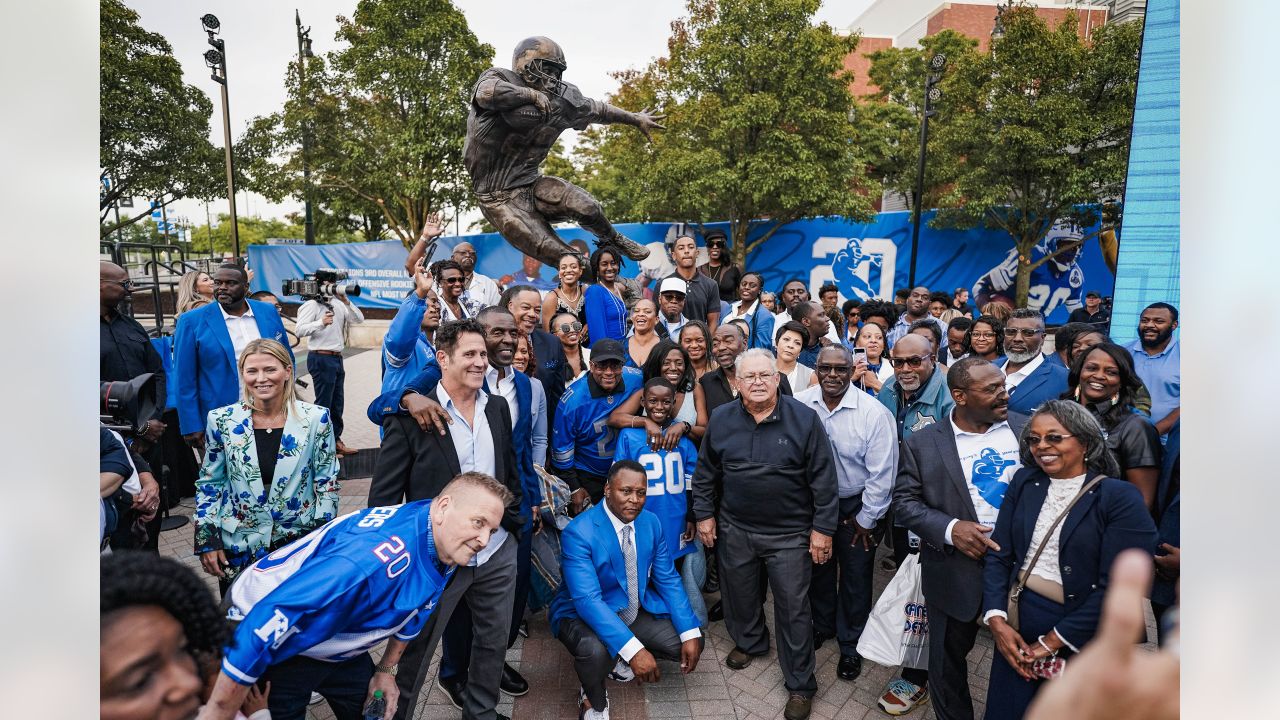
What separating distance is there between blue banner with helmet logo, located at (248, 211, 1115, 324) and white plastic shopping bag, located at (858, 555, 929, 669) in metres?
13.1

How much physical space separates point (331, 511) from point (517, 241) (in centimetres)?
475

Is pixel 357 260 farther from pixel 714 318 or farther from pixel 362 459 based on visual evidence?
pixel 714 318

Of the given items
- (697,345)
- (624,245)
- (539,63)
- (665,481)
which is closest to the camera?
(665,481)

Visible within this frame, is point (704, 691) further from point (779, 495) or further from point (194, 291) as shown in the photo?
point (194, 291)

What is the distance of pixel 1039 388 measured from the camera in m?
4.33

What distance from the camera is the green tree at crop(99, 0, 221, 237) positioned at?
3.85ft

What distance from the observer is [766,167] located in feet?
48.4

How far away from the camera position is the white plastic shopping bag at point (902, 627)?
10.9ft

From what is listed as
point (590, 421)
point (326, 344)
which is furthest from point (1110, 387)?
point (326, 344)

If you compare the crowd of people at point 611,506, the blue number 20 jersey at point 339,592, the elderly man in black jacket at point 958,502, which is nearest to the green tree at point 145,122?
the crowd of people at point 611,506

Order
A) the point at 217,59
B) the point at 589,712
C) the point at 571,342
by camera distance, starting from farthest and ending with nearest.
Answer: the point at 571,342
the point at 589,712
the point at 217,59

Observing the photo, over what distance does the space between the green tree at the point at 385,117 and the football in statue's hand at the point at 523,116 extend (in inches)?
21.1

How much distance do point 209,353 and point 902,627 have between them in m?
4.50
